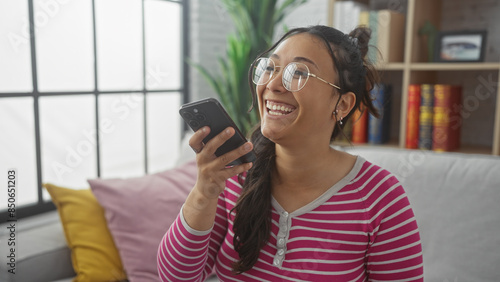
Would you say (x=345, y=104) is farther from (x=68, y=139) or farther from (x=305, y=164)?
(x=68, y=139)

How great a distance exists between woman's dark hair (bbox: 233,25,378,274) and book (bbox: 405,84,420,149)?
115 cm

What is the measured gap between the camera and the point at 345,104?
3.54 ft

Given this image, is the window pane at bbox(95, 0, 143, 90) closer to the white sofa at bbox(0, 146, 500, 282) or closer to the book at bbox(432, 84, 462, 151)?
the white sofa at bbox(0, 146, 500, 282)

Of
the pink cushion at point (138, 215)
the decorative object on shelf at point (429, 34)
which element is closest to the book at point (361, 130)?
the decorative object on shelf at point (429, 34)

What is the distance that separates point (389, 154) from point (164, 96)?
5.24 ft

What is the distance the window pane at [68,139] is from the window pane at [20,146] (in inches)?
3.0

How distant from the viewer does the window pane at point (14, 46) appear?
1880 mm

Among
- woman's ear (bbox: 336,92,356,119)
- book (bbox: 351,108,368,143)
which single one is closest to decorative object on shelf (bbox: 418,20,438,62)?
book (bbox: 351,108,368,143)

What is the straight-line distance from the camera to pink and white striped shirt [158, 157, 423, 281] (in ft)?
3.31

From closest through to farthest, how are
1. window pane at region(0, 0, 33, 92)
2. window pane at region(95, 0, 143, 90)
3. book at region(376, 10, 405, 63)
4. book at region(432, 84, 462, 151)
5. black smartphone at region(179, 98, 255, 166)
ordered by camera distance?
1. black smartphone at region(179, 98, 255, 166)
2. window pane at region(0, 0, 33, 92)
3. book at region(432, 84, 462, 151)
4. book at region(376, 10, 405, 63)
5. window pane at region(95, 0, 143, 90)

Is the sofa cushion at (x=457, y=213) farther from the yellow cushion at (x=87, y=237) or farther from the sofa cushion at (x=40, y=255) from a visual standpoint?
the sofa cushion at (x=40, y=255)

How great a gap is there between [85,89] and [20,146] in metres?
0.45

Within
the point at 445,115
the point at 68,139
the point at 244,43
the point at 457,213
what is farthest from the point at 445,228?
the point at 68,139

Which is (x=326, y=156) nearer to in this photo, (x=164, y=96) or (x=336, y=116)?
(x=336, y=116)
